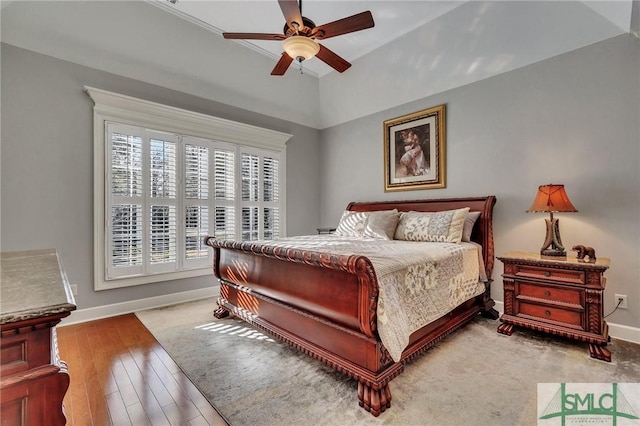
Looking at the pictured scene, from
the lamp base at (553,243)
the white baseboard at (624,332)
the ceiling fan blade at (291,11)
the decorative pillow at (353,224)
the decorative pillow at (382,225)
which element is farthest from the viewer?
the decorative pillow at (353,224)

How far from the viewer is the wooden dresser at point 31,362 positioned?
2.13 ft

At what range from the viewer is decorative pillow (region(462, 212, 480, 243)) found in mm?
3221

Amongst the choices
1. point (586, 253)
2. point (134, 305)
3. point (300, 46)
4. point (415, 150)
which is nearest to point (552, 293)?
point (586, 253)

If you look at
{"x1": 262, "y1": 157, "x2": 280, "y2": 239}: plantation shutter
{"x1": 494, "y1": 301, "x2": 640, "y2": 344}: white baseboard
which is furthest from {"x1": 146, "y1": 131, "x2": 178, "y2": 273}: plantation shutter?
{"x1": 494, "y1": 301, "x2": 640, "y2": 344}: white baseboard

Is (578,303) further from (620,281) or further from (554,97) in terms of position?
(554,97)

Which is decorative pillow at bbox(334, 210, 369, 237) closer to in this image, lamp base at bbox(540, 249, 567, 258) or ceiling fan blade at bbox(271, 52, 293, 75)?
lamp base at bbox(540, 249, 567, 258)

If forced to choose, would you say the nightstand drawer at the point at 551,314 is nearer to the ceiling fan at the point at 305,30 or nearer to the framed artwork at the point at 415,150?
the framed artwork at the point at 415,150

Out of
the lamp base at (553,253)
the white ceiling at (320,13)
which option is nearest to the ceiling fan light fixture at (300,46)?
the white ceiling at (320,13)

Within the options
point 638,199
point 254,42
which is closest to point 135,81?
point 254,42

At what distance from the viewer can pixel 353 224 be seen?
3.93 metres

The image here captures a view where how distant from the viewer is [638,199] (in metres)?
2.54

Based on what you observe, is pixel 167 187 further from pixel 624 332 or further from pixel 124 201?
pixel 624 332

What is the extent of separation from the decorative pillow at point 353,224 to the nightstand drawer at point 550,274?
1735 millimetres

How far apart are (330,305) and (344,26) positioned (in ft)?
7.06
